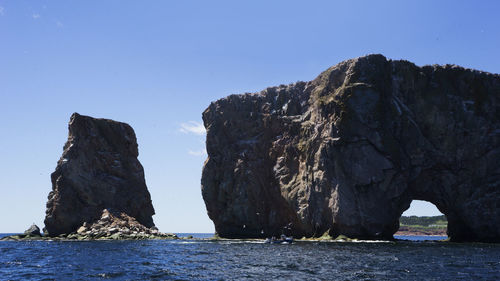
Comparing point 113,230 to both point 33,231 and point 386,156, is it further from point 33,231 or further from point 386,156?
point 386,156

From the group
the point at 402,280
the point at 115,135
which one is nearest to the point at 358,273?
the point at 402,280

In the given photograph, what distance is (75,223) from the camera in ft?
334

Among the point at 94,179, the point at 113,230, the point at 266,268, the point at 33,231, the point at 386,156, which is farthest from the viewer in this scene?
the point at 33,231

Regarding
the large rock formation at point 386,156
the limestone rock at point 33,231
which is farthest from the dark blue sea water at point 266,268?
the limestone rock at point 33,231

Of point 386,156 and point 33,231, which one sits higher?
point 386,156

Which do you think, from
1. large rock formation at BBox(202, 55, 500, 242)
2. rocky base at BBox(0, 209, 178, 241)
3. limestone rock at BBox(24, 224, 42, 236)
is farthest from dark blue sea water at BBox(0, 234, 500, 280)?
limestone rock at BBox(24, 224, 42, 236)

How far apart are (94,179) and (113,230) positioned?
55.7ft

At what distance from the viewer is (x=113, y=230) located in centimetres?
9631

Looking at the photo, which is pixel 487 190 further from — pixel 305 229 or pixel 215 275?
pixel 215 275

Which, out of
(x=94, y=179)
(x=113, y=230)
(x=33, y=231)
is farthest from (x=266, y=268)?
(x=33, y=231)

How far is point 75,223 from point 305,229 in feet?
192

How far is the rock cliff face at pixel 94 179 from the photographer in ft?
336

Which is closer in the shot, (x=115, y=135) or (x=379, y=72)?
(x=379, y=72)

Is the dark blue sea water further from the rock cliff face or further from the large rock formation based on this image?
the rock cliff face
